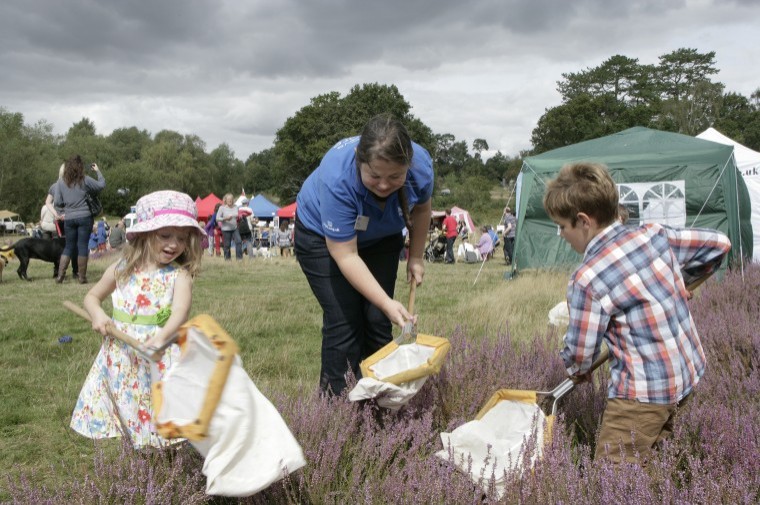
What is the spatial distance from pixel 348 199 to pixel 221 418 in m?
1.08

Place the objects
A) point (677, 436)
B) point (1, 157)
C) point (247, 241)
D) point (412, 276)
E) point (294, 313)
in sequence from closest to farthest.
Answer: point (677, 436) → point (412, 276) → point (294, 313) → point (247, 241) → point (1, 157)

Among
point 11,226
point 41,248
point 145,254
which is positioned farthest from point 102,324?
point 11,226

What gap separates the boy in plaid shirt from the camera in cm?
208

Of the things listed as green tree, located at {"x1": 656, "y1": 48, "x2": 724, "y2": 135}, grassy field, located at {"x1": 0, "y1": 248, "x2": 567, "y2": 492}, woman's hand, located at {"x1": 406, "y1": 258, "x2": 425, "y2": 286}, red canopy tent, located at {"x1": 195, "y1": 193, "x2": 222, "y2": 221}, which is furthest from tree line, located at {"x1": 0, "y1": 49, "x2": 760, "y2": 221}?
woman's hand, located at {"x1": 406, "y1": 258, "x2": 425, "y2": 286}

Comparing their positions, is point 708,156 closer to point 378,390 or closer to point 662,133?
point 662,133

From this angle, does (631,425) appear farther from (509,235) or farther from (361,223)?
(509,235)

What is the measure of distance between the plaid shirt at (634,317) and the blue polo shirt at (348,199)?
2.88 feet

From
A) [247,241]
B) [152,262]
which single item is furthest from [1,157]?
[152,262]

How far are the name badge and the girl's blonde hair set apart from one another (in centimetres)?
78

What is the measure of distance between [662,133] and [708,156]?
1266 mm

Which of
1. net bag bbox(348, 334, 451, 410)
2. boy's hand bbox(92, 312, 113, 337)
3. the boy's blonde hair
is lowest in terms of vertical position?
net bag bbox(348, 334, 451, 410)

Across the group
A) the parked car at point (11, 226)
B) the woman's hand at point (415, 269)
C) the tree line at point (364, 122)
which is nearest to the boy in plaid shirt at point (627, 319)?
the woman's hand at point (415, 269)

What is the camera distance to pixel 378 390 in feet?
7.70

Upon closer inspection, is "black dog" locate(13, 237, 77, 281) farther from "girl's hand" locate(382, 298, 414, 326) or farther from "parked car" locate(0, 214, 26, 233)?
"parked car" locate(0, 214, 26, 233)
